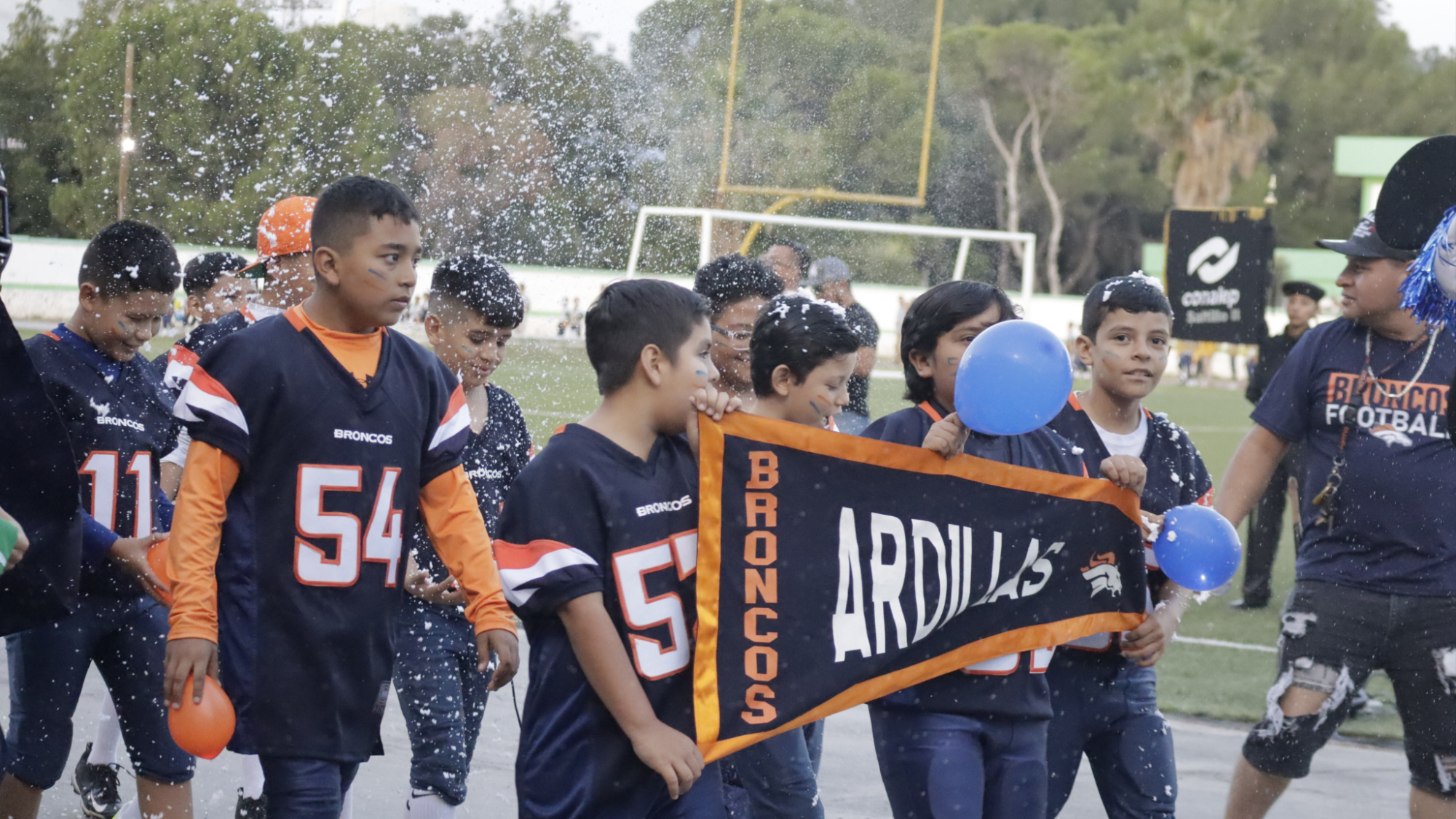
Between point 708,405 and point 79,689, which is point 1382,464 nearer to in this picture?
point 708,405

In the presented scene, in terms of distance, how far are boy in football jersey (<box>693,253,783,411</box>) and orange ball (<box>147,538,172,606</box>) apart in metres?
1.64

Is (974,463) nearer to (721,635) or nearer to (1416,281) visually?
(721,635)

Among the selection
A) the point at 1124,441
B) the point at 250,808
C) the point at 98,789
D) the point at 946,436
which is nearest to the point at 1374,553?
the point at 1124,441

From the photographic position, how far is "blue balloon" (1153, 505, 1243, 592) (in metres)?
3.57

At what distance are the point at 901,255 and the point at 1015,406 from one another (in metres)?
42.8

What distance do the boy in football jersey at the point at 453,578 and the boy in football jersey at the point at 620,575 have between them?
943mm

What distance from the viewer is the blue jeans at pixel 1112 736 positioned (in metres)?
3.71

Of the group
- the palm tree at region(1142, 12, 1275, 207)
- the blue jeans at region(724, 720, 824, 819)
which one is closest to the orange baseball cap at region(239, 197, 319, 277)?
the blue jeans at region(724, 720, 824, 819)

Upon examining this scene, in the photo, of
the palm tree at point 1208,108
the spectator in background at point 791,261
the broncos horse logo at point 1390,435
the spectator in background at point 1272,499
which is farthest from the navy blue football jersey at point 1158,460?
the palm tree at point 1208,108

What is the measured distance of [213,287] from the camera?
638 cm

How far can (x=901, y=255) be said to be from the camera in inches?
1785

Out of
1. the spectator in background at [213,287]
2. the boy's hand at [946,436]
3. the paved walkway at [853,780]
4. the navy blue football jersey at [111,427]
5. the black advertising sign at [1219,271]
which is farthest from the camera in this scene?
the black advertising sign at [1219,271]

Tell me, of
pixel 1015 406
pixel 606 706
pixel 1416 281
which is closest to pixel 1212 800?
pixel 1416 281

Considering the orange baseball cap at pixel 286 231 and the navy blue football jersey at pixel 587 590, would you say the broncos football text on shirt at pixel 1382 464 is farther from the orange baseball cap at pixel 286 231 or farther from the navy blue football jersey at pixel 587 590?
the orange baseball cap at pixel 286 231
